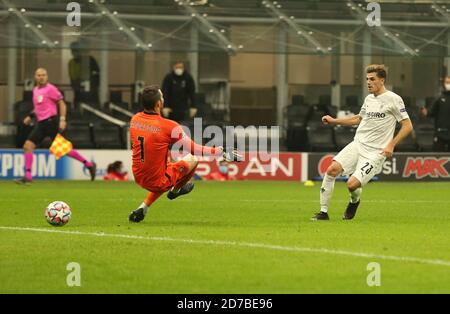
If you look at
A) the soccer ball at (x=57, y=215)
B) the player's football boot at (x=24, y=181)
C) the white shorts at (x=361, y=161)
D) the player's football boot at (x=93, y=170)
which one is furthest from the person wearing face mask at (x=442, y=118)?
the soccer ball at (x=57, y=215)

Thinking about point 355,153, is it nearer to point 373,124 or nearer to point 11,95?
point 373,124

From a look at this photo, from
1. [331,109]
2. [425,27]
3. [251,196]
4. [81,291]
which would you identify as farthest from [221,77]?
[81,291]

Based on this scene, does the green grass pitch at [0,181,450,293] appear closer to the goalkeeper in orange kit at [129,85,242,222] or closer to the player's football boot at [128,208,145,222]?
the player's football boot at [128,208,145,222]

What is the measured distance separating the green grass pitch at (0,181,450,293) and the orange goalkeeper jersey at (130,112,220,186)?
62 cm

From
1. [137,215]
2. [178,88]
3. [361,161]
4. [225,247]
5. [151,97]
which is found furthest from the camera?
[178,88]

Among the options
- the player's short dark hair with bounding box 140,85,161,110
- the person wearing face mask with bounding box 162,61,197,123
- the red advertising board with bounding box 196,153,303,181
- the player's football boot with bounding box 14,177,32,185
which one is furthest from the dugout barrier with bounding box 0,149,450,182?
the player's short dark hair with bounding box 140,85,161,110

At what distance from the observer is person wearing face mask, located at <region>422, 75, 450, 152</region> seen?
27.6 metres

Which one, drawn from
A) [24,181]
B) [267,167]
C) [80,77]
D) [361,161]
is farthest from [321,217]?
[80,77]

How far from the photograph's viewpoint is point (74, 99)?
29.2 m

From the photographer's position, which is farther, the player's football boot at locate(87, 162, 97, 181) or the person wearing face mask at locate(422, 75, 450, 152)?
the person wearing face mask at locate(422, 75, 450, 152)

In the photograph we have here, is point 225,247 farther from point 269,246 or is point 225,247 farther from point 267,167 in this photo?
point 267,167

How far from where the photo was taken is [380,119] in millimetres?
15133

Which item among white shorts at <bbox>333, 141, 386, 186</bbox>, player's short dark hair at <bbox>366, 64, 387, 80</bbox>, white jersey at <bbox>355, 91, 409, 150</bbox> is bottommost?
white shorts at <bbox>333, 141, 386, 186</bbox>

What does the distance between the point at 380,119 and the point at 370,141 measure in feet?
0.99
